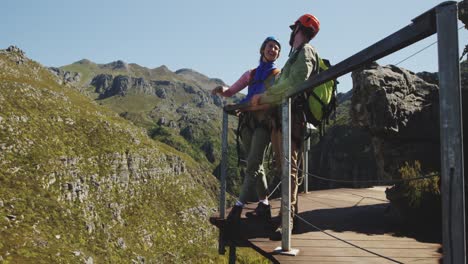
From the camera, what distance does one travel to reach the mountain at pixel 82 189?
6938 centimetres

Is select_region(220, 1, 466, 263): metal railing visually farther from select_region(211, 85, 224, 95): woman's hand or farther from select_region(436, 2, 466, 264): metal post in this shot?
select_region(211, 85, 224, 95): woman's hand

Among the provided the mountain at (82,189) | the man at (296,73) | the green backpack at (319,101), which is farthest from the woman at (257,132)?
the mountain at (82,189)

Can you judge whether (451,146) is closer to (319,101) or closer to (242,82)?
(319,101)

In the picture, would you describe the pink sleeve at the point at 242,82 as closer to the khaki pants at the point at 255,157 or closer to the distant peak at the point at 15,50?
the khaki pants at the point at 255,157

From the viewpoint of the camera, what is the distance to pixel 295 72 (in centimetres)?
519

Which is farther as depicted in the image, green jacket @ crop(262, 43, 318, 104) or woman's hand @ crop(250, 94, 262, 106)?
woman's hand @ crop(250, 94, 262, 106)

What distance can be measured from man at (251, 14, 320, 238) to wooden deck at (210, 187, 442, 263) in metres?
0.54

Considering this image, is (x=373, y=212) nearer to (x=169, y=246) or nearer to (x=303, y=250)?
(x=303, y=250)

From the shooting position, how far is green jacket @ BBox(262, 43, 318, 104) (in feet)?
16.7

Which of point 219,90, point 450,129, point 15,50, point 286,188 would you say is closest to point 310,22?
point 219,90

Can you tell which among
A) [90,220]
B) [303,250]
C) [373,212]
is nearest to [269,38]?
[303,250]

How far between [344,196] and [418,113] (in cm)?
322

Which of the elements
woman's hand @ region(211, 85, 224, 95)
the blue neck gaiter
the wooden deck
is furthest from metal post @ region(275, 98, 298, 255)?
woman's hand @ region(211, 85, 224, 95)

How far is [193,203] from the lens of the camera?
5207 inches
